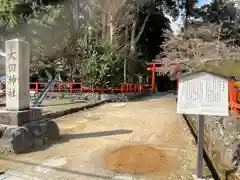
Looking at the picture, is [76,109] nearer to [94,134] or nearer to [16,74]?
[94,134]

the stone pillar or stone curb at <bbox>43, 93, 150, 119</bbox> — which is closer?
the stone pillar

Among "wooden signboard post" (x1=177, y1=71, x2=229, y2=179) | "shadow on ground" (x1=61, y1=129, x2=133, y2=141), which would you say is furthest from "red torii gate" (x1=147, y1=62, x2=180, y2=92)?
"wooden signboard post" (x1=177, y1=71, x2=229, y2=179)

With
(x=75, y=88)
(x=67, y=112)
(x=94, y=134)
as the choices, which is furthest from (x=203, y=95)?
(x=75, y=88)

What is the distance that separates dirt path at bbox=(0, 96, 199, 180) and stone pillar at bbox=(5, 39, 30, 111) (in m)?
1.18

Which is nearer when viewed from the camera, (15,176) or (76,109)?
(15,176)

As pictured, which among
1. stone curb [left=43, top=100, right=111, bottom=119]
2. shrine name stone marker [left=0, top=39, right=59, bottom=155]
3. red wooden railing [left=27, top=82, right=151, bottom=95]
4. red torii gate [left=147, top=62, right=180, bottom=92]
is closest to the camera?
shrine name stone marker [left=0, top=39, right=59, bottom=155]

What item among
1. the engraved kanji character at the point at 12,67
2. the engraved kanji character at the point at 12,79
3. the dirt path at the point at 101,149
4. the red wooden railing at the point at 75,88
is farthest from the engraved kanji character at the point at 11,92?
the red wooden railing at the point at 75,88

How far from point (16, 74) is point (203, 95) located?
377cm

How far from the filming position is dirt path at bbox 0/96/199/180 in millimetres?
3361

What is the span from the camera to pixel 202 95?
9.39ft

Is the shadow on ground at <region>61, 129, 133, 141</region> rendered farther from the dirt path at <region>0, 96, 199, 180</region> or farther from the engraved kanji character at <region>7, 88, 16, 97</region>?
the engraved kanji character at <region>7, 88, 16, 97</region>

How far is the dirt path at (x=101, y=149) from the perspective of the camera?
11.0 ft

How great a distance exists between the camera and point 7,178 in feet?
10.2

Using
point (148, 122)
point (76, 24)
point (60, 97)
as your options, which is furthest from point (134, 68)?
point (148, 122)
